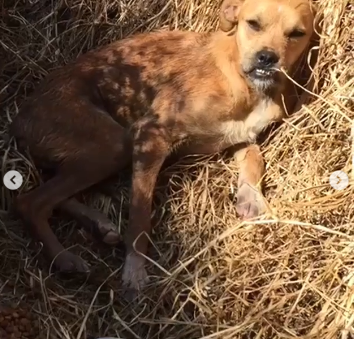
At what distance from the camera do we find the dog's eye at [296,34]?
4.36 m

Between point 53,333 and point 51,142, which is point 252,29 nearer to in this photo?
point 51,142

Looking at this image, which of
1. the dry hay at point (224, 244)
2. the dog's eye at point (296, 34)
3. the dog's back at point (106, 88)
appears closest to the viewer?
the dry hay at point (224, 244)

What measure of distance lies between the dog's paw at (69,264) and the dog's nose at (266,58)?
144 cm

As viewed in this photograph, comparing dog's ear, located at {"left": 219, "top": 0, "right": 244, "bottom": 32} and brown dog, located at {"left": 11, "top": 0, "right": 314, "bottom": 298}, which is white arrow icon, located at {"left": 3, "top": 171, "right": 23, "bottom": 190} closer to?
brown dog, located at {"left": 11, "top": 0, "right": 314, "bottom": 298}

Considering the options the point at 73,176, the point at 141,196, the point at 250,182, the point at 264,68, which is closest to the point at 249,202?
the point at 250,182

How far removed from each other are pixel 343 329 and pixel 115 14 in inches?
104

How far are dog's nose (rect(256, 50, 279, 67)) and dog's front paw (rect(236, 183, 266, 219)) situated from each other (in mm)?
722

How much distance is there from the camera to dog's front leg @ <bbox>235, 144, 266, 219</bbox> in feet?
14.9

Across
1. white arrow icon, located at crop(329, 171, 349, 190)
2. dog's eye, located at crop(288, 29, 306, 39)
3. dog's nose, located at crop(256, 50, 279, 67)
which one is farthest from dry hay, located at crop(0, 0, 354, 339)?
dog's nose, located at crop(256, 50, 279, 67)

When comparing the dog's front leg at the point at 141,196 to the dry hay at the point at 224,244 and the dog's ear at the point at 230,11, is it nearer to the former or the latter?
the dry hay at the point at 224,244

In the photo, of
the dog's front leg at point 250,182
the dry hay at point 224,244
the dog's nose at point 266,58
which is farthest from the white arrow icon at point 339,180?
the dog's nose at point 266,58

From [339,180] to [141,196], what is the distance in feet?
3.63

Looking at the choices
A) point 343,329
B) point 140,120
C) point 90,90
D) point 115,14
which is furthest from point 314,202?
point 115,14

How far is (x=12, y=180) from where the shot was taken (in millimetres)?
4492
